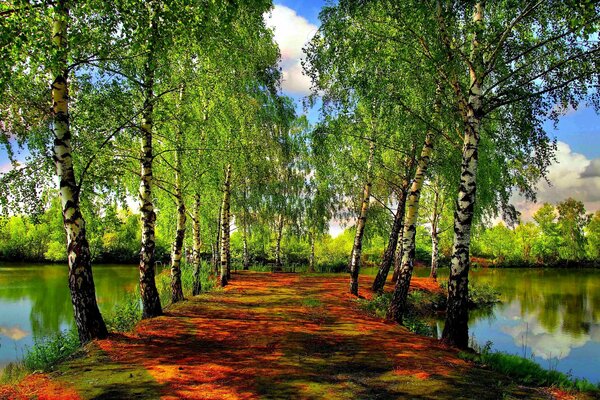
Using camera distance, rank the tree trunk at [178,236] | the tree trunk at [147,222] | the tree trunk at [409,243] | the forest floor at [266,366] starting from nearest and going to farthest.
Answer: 1. the forest floor at [266,366]
2. the tree trunk at [147,222]
3. the tree trunk at [409,243]
4. the tree trunk at [178,236]

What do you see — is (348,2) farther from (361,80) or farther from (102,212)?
(102,212)

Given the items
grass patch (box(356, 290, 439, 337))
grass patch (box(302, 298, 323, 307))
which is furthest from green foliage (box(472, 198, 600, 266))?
grass patch (box(302, 298, 323, 307))

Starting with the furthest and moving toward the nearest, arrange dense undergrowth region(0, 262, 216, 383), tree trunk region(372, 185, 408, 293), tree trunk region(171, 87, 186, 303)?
tree trunk region(372, 185, 408, 293), tree trunk region(171, 87, 186, 303), dense undergrowth region(0, 262, 216, 383)

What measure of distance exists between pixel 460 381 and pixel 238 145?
12.3 meters

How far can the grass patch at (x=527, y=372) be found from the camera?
7.01 metres

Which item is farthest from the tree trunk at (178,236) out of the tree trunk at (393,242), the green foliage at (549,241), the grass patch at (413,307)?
the green foliage at (549,241)

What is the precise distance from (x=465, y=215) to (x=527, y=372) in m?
3.39

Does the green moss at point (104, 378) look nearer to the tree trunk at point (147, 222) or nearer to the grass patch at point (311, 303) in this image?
the tree trunk at point (147, 222)

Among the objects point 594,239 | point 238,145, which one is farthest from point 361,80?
point 594,239

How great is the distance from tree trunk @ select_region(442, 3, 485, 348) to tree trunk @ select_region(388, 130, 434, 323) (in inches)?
109

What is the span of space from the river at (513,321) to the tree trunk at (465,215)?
2.86 meters

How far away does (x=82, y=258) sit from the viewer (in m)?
8.63

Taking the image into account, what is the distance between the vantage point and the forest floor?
20.1ft

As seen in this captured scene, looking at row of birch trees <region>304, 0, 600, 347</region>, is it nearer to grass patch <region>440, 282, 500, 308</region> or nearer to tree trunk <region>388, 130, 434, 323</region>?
tree trunk <region>388, 130, 434, 323</region>
